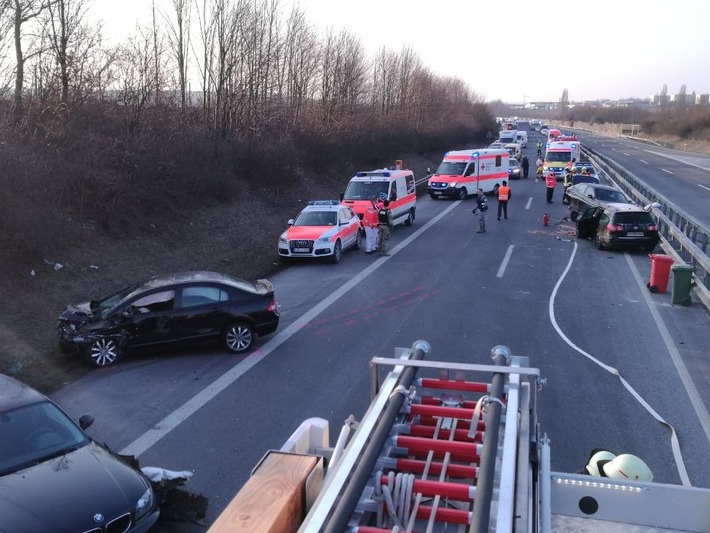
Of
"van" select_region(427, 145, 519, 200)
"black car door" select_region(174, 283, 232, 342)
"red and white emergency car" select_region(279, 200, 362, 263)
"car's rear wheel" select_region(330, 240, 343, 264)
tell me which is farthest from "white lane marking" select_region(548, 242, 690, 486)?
"van" select_region(427, 145, 519, 200)

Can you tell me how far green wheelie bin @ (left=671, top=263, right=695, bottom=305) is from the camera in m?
16.2

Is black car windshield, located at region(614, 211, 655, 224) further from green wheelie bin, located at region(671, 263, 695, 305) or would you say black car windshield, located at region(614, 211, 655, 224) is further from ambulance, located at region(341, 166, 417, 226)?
ambulance, located at region(341, 166, 417, 226)

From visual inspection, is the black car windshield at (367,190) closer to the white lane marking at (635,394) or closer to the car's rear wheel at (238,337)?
the white lane marking at (635,394)

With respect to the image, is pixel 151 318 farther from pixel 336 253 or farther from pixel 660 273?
pixel 660 273

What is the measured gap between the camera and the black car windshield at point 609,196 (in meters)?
26.4

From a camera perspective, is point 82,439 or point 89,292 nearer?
point 82,439

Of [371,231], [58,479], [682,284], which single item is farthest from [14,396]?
[371,231]

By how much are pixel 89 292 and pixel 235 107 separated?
58.2ft

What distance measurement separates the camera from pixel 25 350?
12.5 m

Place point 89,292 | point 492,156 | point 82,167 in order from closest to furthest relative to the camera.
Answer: point 89,292
point 82,167
point 492,156

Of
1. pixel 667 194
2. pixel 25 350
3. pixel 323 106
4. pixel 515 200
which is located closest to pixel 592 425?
pixel 25 350

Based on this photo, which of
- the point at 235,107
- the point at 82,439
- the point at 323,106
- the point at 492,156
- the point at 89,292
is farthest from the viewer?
the point at 323,106

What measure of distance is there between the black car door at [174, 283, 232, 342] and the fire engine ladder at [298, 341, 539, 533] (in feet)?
25.9

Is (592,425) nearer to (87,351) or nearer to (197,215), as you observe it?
(87,351)
